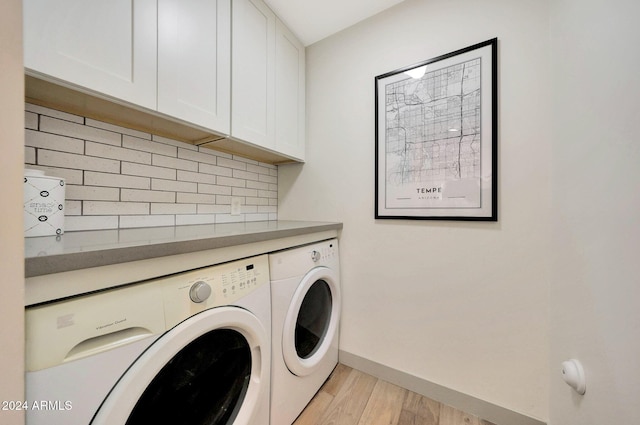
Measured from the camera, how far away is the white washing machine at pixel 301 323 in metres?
0.95

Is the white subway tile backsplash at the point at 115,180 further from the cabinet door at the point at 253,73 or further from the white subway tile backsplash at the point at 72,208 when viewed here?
the cabinet door at the point at 253,73

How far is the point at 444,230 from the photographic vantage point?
1219mm

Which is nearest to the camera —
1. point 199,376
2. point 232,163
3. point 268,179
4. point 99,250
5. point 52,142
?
point 99,250

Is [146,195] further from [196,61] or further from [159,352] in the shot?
[159,352]

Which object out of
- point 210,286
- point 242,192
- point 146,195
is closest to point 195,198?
point 146,195

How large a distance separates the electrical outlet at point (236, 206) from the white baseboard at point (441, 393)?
46.4 inches

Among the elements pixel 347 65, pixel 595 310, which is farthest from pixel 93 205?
pixel 595 310

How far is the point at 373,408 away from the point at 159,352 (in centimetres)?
115

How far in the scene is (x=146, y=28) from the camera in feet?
2.75

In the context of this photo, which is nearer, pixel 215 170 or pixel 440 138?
pixel 440 138

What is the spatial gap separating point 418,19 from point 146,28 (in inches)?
53.2

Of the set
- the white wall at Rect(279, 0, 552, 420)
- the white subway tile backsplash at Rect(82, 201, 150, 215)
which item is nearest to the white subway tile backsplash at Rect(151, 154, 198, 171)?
the white subway tile backsplash at Rect(82, 201, 150, 215)

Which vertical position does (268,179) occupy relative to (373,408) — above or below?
above

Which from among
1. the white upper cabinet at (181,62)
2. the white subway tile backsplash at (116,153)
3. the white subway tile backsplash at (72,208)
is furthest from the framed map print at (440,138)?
the white subway tile backsplash at (72,208)
